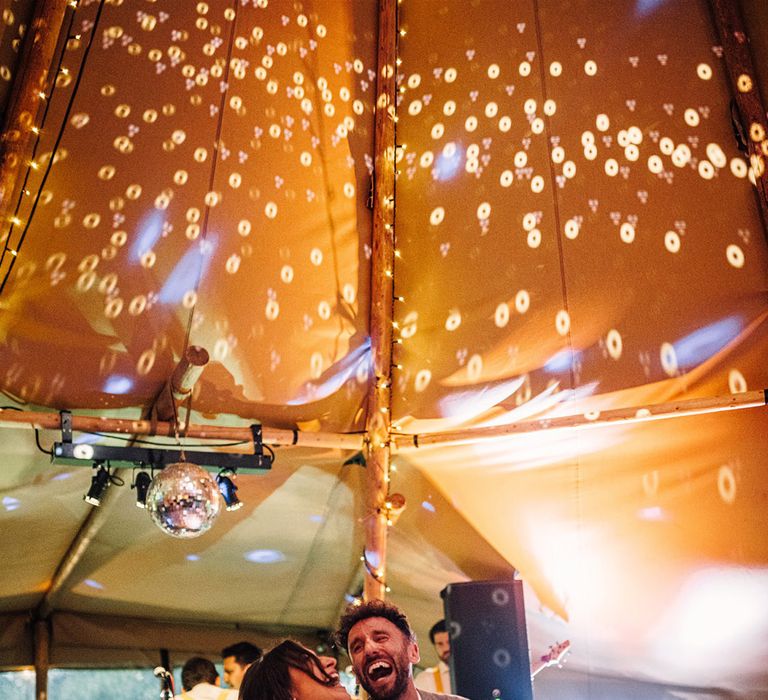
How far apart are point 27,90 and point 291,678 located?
331 centimetres

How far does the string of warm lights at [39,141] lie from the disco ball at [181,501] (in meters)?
1.28

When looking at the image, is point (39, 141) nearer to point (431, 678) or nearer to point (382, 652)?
point (382, 652)

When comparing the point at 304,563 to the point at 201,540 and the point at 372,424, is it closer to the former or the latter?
the point at 201,540

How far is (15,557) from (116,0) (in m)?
3.20

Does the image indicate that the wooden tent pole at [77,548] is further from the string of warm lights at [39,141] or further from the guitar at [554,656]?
the guitar at [554,656]

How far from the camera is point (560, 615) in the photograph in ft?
15.2

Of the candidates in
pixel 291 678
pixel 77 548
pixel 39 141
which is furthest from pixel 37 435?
pixel 291 678

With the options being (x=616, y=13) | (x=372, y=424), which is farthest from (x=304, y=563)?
(x=616, y=13)

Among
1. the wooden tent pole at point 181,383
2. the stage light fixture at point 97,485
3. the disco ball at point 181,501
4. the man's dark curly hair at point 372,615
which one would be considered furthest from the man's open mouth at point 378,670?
the stage light fixture at point 97,485

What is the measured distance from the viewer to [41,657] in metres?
5.56

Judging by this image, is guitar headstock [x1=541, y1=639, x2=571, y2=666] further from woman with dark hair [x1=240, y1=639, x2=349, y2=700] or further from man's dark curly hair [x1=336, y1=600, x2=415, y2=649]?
woman with dark hair [x1=240, y1=639, x2=349, y2=700]

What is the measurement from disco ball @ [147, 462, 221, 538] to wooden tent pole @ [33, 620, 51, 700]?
8.64 ft

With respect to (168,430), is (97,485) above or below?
below

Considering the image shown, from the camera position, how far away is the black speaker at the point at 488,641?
3723mm
